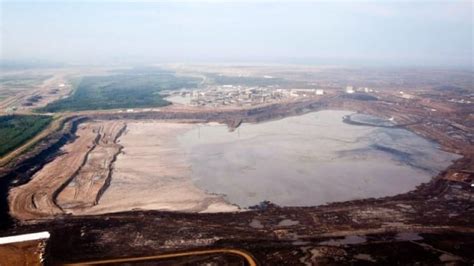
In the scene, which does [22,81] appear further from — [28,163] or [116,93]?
[28,163]

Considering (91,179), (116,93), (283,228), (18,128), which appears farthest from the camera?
(116,93)

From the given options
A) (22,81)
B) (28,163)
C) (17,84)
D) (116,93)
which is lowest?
(28,163)

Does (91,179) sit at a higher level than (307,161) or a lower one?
lower

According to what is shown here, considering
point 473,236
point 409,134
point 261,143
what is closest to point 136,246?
point 473,236

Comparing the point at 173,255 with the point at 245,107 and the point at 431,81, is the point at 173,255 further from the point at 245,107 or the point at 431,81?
the point at 431,81

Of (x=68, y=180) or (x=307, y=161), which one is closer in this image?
(x=68, y=180)

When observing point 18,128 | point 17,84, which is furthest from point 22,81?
point 18,128
